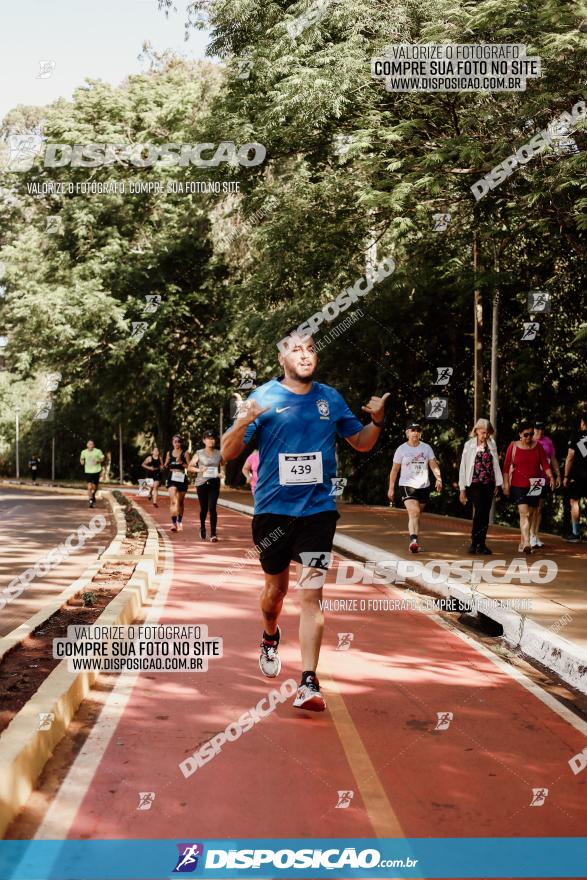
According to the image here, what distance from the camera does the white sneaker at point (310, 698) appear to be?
6.21m

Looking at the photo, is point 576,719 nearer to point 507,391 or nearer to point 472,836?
point 472,836

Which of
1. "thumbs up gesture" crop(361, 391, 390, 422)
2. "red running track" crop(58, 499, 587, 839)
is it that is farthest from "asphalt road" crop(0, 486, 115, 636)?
"thumbs up gesture" crop(361, 391, 390, 422)

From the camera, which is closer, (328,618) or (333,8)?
(328,618)

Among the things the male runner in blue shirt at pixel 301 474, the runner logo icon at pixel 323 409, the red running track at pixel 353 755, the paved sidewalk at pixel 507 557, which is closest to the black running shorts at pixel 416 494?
the paved sidewalk at pixel 507 557

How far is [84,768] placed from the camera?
17.2 ft

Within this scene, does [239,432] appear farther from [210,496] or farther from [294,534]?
[210,496]

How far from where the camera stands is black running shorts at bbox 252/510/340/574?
20.4ft

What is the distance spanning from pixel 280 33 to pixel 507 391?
982 cm

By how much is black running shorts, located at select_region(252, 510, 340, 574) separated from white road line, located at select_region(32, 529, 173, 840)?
1353mm

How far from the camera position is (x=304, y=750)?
18.2 feet

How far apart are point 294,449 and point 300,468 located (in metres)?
0.12

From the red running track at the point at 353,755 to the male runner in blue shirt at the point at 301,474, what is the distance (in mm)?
593

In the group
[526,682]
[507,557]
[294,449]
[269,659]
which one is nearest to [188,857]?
[294,449]

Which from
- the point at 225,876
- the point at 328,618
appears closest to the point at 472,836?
the point at 225,876
